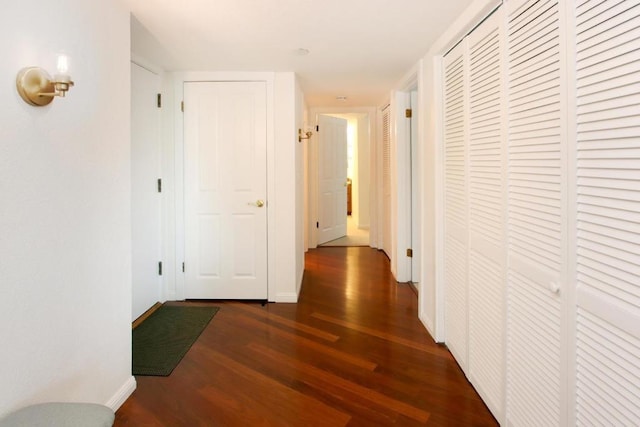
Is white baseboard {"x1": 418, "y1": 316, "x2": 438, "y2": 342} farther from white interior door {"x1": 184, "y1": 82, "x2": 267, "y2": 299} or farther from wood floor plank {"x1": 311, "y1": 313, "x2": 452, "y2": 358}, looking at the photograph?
white interior door {"x1": 184, "y1": 82, "x2": 267, "y2": 299}

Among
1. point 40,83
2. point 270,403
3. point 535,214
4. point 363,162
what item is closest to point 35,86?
point 40,83

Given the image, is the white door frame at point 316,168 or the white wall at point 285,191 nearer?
the white wall at point 285,191

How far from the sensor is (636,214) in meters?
0.97

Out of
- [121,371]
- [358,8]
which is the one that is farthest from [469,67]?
[121,371]

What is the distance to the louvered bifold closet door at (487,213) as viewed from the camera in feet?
5.80

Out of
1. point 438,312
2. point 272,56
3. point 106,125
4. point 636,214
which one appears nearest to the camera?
point 636,214

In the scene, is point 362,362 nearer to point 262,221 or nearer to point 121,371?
point 121,371

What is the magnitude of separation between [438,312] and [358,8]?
2.02 metres

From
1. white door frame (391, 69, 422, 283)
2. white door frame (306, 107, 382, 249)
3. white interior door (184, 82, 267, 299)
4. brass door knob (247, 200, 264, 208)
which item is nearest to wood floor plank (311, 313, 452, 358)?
white interior door (184, 82, 267, 299)

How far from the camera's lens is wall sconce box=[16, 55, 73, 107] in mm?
1282

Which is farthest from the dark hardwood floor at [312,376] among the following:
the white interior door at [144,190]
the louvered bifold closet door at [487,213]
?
the white interior door at [144,190]

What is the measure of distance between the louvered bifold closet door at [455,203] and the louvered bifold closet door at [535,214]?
1.86 ft

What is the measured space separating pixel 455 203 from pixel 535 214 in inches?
37.2

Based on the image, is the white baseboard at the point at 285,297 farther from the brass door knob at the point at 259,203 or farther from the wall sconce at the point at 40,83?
the wall sconce at the point at 40,83
